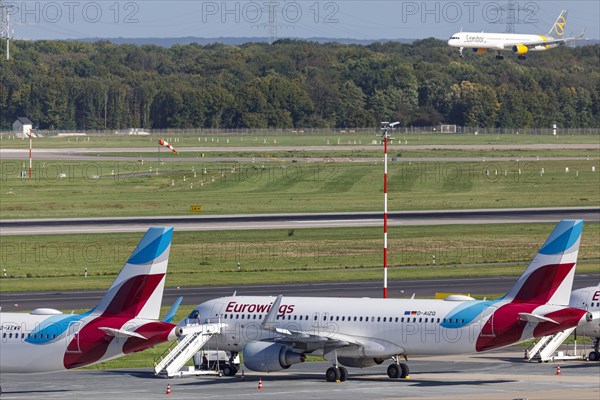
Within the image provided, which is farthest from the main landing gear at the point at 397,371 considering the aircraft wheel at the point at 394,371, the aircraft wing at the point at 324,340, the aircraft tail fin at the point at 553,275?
the aircraft tail fin at the point at 553,275

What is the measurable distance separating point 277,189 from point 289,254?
57888 mm

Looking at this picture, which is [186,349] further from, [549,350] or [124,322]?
[549,350]

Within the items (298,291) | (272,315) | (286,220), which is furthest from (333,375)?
(286,220)

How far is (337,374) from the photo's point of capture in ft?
193

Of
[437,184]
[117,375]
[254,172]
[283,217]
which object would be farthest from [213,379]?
[254,172]

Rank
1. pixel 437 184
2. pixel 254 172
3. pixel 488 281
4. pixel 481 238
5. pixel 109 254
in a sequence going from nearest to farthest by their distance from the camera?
1. pixel 488 281
2. pixel 109 254
3. pixel 481 238
4. pixel 437 184
5. pixel 254 172

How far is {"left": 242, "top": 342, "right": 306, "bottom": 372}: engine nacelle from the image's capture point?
193 feet

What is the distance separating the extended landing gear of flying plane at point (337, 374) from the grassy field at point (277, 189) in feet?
266

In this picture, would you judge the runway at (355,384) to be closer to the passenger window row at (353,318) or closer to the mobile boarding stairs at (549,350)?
the mobile boarding stairs at (549,350)

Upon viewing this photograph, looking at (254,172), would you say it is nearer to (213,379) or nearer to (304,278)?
(304,278)

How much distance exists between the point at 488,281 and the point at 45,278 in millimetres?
35697

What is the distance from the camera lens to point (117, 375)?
62.3 meters

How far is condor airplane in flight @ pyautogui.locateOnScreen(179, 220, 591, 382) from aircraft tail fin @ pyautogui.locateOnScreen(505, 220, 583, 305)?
5 cm

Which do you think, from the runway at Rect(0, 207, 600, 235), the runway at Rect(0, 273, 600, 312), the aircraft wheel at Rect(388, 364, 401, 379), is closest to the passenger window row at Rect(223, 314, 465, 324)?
the aircraft wheel at Rect(388, 364, 401, 379)
